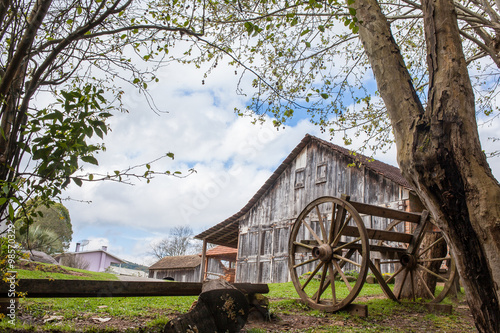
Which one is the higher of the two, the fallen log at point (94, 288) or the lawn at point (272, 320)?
the fallen log at point (94, 288)

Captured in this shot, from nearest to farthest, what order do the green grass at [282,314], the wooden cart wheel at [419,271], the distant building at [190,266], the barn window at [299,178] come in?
1. the green grass at [282,314]
2. the wooden cart wheel at [419,271]
3. the barn window at [299,178]
4. the distant building at [190,266]

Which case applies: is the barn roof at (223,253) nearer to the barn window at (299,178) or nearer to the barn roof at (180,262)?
the barn roof at (180,262)

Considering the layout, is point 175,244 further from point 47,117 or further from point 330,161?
point 47,117

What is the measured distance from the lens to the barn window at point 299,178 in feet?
57.9

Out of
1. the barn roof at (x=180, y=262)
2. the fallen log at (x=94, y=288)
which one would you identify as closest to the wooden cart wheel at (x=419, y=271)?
the fallen log at (x=94, y=288)

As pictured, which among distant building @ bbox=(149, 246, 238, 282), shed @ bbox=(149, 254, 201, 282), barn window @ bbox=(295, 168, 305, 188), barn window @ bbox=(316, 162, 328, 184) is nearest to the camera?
barn window @ bbox=(316, 162, 328, 184)

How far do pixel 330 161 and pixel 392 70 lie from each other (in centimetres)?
1289

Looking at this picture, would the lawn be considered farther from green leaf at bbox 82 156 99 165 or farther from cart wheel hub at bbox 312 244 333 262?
green leaf at bbox 82 156 99 165

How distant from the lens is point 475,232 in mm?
2928

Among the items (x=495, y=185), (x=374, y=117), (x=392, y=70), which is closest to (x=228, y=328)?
(x=495, y=185)

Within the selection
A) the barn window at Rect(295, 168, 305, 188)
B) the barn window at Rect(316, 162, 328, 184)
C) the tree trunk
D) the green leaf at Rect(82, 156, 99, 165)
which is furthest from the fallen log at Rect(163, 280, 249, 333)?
the barn window at Rect(295, 168, 305, 188)

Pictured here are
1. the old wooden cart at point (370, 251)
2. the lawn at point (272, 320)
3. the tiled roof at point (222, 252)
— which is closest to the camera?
the lawn at point (272, 320)

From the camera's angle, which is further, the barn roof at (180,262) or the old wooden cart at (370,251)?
the barn roof at (180,262)

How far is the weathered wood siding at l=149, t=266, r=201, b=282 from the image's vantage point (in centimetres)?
2972
